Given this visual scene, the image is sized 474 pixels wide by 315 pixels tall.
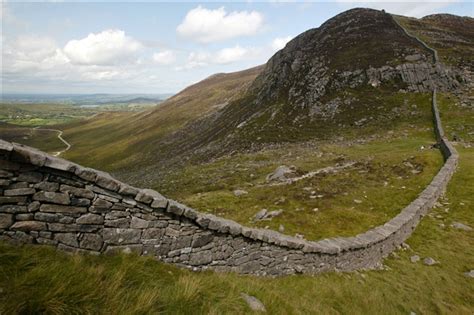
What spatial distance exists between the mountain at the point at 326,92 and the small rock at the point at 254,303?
38.2 m

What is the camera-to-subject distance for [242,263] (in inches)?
425

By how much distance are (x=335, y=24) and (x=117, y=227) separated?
86.1m

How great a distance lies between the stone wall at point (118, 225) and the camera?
6.93m

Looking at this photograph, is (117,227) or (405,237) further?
(405,237)

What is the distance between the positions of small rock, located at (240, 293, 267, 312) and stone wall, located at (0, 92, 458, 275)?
217 centimetres

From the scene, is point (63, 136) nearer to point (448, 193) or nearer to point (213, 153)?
point (213, 153)

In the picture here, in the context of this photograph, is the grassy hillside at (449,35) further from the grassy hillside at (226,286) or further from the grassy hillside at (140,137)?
the grassy hillside at (226,286)

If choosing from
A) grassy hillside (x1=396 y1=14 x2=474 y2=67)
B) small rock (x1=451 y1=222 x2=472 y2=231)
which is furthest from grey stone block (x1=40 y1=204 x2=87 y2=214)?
grassy hillside (x1=396 y1=14 x2=474 y2=67)

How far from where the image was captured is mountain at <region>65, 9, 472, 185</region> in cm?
4866

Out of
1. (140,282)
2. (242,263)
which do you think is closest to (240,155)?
(242,263)

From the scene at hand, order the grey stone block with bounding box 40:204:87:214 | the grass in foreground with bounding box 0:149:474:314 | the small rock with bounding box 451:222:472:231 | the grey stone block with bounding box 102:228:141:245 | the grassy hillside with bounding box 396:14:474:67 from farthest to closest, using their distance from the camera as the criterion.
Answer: the grassy hillside with bounding box 396:14:474:67, the small rock with bounding box 451:222:472:231, the grey stone block with bounding box 102:228:141:245, the grey stone block with bounding box 40:204:87:214, the grass in foreground with bounding box 0:149:474:314

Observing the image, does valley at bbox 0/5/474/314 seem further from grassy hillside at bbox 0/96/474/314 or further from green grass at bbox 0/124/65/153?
green grass at bbox 0/124/65/153

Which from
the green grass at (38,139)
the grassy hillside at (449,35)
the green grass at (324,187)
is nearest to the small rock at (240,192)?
the green grass at (324,187)

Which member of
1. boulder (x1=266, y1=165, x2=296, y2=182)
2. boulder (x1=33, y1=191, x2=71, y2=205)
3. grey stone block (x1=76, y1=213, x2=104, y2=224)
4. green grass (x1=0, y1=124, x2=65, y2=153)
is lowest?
green grass (x1=0, y1=124, x2=65, y2=153)
